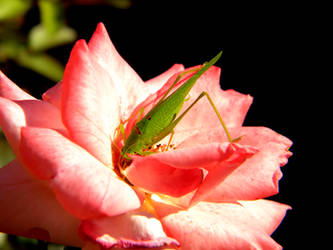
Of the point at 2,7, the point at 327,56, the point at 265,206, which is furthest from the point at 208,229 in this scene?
the point at 327,56

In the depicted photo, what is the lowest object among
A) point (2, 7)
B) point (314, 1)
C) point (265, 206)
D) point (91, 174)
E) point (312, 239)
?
point (312, 239)

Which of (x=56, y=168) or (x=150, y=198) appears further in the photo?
A: (x=150, y=198)

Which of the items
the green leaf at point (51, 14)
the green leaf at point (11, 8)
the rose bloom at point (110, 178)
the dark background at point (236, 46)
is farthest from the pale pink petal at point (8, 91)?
the dark background at point (236, 46)

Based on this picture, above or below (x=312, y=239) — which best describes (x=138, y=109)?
above

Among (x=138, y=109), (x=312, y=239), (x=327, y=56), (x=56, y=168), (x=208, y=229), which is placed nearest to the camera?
(x=56, y=168)

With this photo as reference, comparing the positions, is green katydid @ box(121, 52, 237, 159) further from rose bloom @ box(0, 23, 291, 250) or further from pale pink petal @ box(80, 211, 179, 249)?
pale pink petal @ box(80, 211, 179, 249)

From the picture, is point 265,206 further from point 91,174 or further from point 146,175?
point 91,174

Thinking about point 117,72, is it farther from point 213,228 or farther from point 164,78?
point 213,228

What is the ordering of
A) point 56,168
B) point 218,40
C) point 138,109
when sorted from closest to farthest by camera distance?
point 56,168
point 138,109
point 218,40
